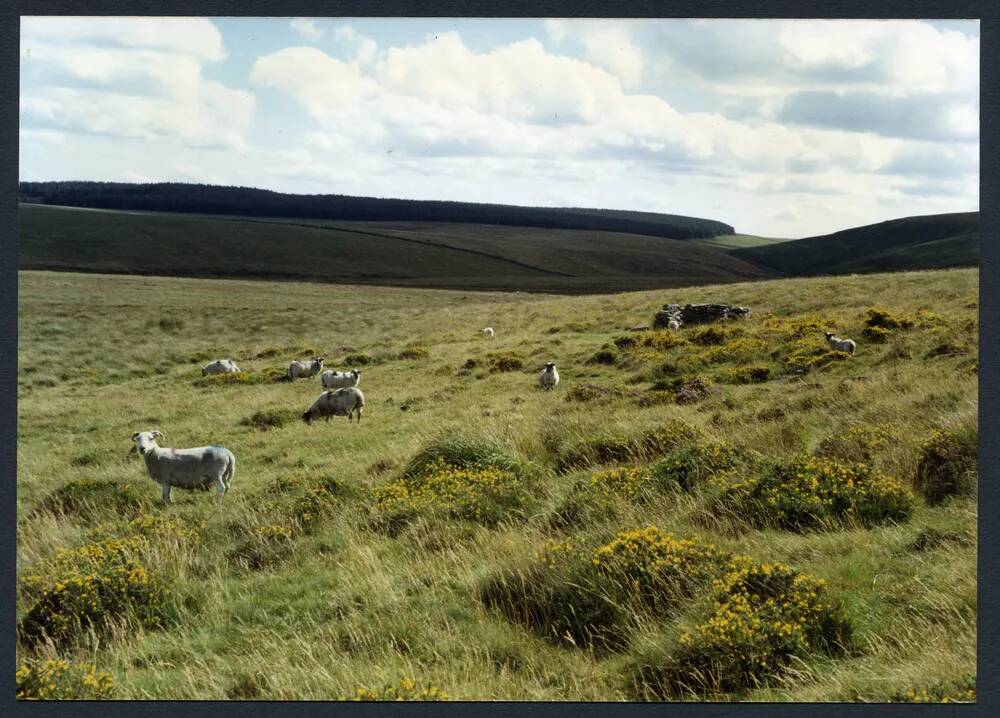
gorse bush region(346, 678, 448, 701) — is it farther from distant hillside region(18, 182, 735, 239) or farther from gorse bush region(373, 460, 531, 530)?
distant hillside region(18, 182, 735, 239)

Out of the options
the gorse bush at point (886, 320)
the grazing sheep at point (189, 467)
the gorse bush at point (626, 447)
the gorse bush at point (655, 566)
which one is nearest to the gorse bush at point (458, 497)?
the gorse bush at point (626, 447)

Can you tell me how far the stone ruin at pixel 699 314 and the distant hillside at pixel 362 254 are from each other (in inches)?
2590

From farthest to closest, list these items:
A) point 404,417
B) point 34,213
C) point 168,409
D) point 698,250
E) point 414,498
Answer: point 698,250 < point 34,213 < point 168,409 < point 404,417 < point 414,498

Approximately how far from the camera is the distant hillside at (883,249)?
380 feet

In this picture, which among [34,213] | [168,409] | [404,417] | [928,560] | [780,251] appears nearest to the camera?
[928,560]

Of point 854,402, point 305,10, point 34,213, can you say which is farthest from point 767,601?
point 34,213

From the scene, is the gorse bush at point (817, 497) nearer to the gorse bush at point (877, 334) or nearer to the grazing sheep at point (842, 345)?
the grazing sheep at point (842, 345)

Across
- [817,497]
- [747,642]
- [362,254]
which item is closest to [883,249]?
[362,254]

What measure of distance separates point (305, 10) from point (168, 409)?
55.6ft

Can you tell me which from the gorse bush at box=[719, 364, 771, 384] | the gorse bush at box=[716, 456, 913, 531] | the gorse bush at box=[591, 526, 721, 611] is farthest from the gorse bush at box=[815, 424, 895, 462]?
the gorse bush at box=[719, 364, 771, 384]

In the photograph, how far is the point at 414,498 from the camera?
9250mm

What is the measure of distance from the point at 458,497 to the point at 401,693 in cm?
356

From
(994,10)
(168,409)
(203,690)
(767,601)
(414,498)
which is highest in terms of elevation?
(994,10)

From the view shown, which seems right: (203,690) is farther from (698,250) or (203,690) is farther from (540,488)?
(698,250)
